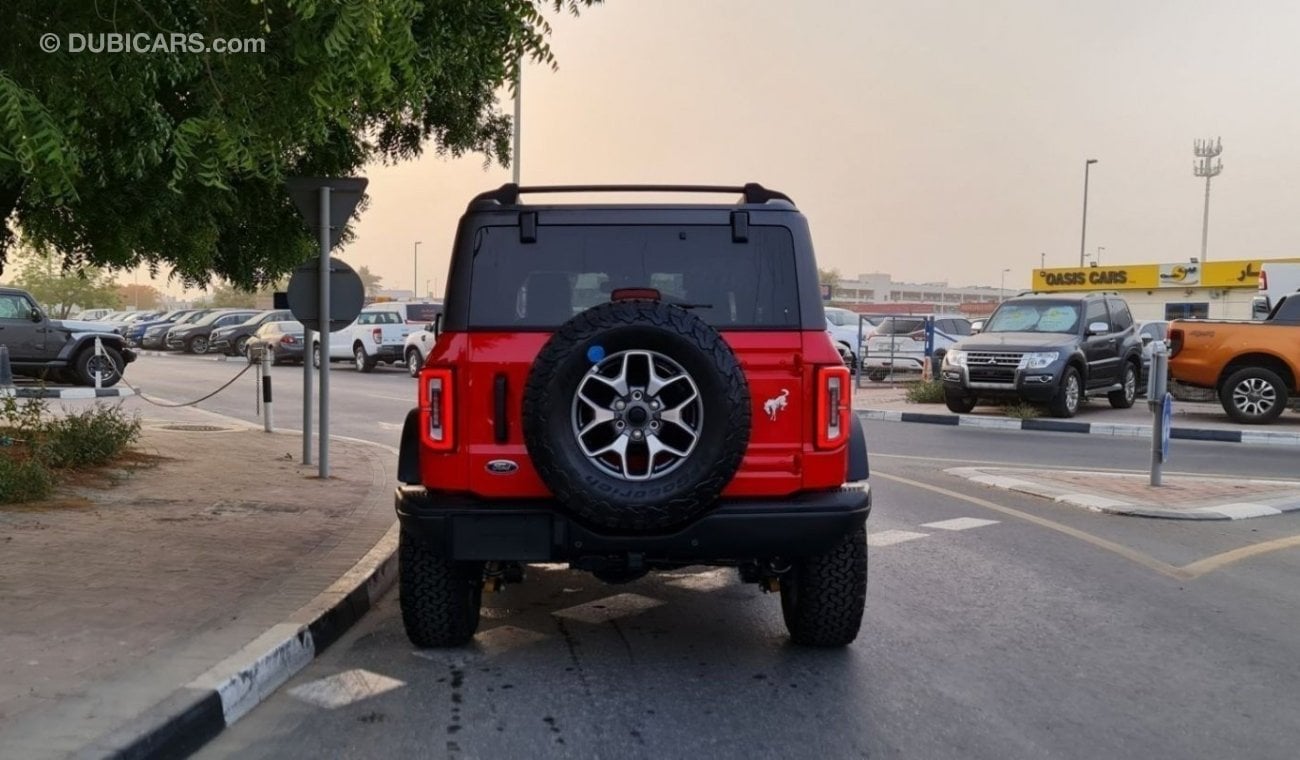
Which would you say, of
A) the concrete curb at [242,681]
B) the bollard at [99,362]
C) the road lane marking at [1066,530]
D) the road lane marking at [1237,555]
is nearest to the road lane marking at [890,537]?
the road lane marking at [1066,530]

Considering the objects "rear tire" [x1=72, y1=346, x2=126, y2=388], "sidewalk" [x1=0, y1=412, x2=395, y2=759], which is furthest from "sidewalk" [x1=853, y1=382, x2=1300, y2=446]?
"rear tire" [x1=72, y1=346, x2=126, y2=388]

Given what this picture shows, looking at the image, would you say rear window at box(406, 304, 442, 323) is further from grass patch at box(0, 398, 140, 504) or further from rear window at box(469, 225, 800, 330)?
rear window at box(469, 225, 800, 330)

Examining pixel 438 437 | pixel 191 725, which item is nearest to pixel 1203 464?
pixel 438 437

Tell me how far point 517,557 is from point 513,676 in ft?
2.16

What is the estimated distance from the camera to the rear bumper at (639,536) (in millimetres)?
4582

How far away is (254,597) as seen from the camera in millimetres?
5762

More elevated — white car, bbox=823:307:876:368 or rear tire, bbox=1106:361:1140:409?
white car, bbox=823:307:876:368

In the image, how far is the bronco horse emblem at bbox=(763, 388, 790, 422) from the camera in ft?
15.4

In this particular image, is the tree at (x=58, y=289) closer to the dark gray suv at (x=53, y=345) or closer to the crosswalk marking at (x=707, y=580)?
the dark gray suv at (x=53, y=345)

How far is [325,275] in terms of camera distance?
32.5 feet

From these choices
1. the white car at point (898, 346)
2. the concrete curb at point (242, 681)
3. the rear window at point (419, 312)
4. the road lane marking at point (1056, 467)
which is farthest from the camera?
the rear window at point (419, 312)

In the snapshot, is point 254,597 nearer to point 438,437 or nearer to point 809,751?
point 438,437

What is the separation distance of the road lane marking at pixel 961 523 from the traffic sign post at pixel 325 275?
5202 millimetres

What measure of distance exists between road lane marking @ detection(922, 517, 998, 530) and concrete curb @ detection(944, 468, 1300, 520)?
3.81ft
